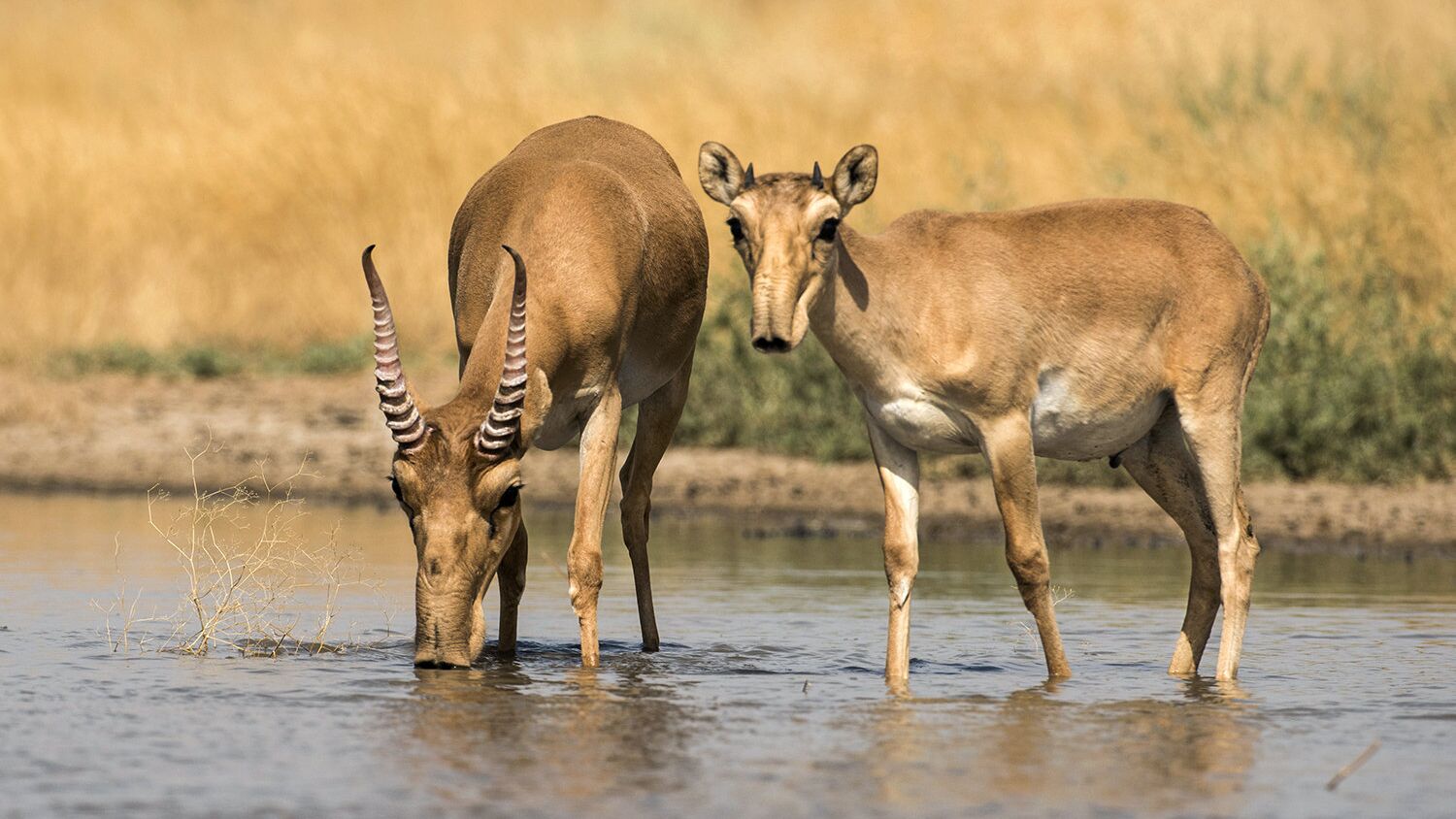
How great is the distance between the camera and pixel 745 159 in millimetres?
22891

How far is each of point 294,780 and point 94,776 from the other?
683mm

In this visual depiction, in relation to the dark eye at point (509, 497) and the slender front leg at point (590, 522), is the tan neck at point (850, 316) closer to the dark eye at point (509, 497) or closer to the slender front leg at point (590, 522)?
the slender front leg at point (590, 522)

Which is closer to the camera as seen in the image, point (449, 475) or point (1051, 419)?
point (449, 475)

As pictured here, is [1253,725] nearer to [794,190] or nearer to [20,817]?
[794,190]

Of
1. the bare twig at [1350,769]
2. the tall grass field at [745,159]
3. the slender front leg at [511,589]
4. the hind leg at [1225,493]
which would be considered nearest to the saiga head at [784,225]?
the hind leg at [1225,493]

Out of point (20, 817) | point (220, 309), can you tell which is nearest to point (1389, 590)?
point (20, 817)

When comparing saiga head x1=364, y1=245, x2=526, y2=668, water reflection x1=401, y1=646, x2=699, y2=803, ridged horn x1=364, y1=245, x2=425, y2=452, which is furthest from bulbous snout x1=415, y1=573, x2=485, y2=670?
ridged horn x1=364, y1=245, x2=425, y2=452

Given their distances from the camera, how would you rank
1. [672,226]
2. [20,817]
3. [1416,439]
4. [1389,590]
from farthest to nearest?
[1416,439], [1389,590], [672,226], [20,817]

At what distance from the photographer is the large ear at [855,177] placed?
928 cm

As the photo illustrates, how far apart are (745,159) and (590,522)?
1299 centimetres

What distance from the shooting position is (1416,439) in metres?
16.0

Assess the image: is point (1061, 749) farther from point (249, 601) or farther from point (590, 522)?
point (249, 601)

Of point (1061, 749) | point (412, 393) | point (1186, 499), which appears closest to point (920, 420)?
point (1186, 499)

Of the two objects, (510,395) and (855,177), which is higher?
(855,177)
